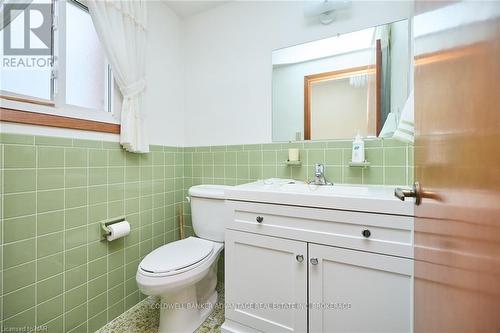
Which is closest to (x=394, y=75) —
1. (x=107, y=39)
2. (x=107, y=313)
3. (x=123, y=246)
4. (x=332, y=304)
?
(x=332, y=304)

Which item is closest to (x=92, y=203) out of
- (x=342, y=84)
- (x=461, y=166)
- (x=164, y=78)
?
(x=164, y=78)

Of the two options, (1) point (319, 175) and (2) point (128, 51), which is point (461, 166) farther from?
(2) point (128, 51)

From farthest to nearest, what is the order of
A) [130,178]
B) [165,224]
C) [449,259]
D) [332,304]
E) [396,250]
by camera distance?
1. [165,224]
2. [130,178]
3. [332,304]
4. [396,250]
5. [449,259]

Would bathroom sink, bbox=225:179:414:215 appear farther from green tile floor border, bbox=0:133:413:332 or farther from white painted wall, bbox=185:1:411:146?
white painted wall, bbox=185:1:411:146

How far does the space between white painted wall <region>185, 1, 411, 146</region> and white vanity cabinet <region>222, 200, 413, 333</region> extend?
0.77m

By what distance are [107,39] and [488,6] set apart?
166 cm

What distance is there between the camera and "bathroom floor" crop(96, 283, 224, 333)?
1388 millimetres

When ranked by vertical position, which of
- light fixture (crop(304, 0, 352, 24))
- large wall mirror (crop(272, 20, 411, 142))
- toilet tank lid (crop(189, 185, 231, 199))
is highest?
light fixture (crop(304, 0, 352, 24))

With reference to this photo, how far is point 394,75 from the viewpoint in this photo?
1362 mm

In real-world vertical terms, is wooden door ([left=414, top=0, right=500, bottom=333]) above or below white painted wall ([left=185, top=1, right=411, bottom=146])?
below

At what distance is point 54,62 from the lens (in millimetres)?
1242

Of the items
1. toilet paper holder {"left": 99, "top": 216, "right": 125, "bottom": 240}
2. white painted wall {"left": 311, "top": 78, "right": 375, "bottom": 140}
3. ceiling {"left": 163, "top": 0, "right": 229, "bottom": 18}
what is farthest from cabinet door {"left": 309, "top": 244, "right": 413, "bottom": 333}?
ceiling {"left": 163, "top": 0, "right": 229, "bottom": 18}

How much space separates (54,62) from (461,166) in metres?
1.77

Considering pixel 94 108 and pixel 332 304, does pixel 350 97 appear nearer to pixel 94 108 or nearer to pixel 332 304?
pixel 332 304
